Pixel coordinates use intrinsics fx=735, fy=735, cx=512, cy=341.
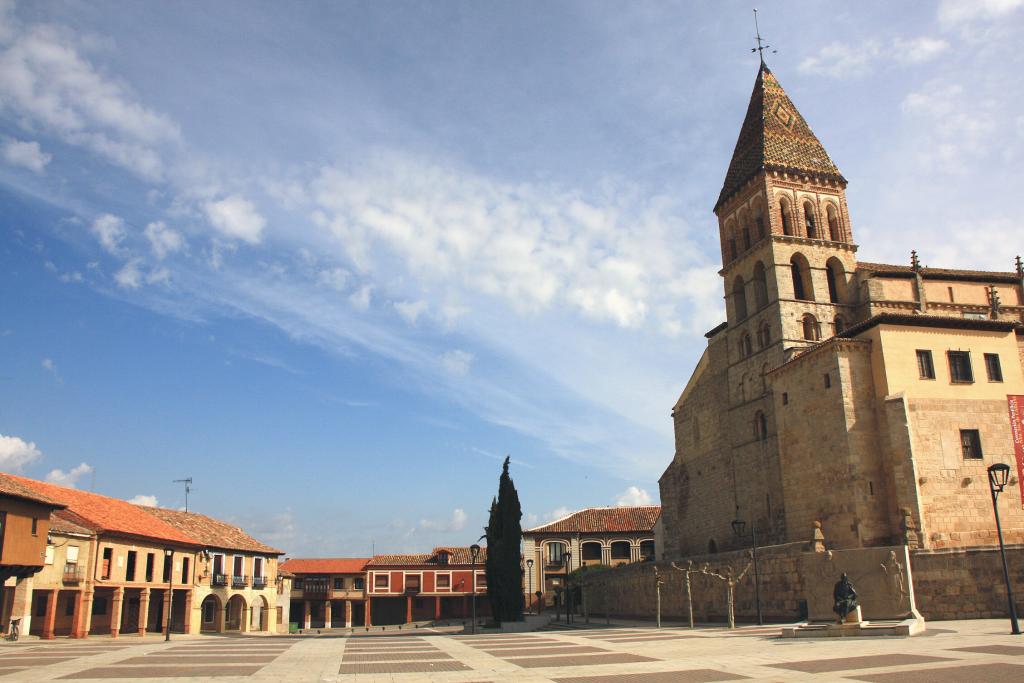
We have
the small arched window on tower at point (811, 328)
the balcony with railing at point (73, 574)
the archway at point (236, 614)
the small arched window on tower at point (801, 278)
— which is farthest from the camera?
the archway at point (236, 614)

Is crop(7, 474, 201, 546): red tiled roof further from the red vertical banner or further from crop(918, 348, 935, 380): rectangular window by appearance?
the red vertical banner

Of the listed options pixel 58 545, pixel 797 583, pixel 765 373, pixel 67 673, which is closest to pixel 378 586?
pixel 58 545

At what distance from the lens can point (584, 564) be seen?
61688 millimetres

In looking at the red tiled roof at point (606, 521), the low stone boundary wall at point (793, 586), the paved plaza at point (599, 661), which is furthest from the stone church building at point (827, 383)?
the red tiled roof at point (606, 521)

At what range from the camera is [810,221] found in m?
38.3

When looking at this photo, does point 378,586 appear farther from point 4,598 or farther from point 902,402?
point 902,402

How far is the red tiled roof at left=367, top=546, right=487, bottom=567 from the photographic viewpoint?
222ft

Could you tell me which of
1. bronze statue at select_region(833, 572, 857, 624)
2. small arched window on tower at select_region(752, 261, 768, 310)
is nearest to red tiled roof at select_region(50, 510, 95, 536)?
bronze statue at select_region(833, 572, 857, 624)

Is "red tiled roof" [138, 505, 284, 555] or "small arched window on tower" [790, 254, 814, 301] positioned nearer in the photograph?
"small arched window on tower" [790, 254, 814, 301]

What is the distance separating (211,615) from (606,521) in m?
33.1

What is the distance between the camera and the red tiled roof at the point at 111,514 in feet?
109

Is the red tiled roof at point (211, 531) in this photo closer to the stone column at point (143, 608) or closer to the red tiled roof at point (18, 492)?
the stone column at point (143, 608)

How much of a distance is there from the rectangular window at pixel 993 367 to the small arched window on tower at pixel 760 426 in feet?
32.4

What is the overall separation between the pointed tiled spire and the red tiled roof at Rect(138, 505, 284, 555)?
116ft
